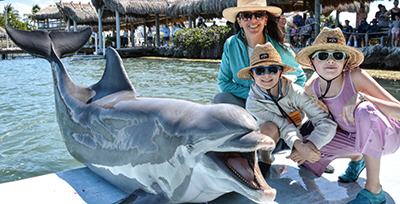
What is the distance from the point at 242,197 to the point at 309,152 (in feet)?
1.78

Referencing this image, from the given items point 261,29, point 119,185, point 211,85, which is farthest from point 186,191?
point 211,85

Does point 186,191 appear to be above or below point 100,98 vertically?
below

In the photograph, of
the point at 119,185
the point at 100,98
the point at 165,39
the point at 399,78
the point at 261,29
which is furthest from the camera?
the point at 165,39

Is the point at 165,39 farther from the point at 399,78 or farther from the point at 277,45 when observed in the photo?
the point at 277,45

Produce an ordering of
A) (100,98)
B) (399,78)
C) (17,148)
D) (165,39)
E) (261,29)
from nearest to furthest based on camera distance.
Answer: (100,98) → (261,29) → (17,148) → (399,78) → (165,39)

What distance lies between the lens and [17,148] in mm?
4980

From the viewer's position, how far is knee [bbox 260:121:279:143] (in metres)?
2.52

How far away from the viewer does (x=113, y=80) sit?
8.96 ft

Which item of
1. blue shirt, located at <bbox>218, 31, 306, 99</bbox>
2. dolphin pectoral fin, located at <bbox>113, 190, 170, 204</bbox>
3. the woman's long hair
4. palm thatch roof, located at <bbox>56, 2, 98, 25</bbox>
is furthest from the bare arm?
palm thatch roof, located at <bbox>56, 2, 98, 25</bbox>

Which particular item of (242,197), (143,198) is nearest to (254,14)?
(242,197)

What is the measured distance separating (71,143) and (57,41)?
52.8 inches

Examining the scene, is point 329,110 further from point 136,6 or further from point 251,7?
point 136,6

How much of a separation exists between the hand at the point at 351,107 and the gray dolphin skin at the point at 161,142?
2.80 ft

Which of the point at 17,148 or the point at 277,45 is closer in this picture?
the point at 277,45
